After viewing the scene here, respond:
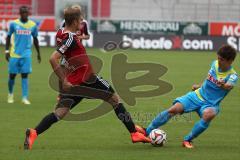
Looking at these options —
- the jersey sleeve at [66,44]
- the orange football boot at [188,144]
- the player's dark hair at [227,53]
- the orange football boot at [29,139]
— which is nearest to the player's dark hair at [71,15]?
the jersey sleeve at [66,44]

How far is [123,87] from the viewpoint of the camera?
17.7 meters

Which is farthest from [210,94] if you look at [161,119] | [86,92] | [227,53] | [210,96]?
[86,92]

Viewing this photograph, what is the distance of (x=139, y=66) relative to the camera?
74.7 ft

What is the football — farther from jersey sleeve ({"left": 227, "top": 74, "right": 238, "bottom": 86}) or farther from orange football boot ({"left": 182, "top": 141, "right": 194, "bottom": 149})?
jersey sleeve ({"left": 227, "top": 74, "right": 238, "bottom": 86})

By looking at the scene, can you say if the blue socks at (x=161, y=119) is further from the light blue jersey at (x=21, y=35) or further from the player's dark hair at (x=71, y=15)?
the light blue jersey at (x=21, y=35)

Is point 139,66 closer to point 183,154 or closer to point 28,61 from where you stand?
point 28,61

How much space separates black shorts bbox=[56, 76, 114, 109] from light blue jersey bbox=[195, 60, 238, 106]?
133cm

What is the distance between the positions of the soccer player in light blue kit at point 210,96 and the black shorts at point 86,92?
904 mm

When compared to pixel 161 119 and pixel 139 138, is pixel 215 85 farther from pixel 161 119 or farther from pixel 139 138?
pixel 139 138

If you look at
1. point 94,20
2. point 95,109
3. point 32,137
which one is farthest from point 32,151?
point 94,20

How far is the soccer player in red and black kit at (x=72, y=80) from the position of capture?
30.1 feet

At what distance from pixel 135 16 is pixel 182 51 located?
24.5 feet

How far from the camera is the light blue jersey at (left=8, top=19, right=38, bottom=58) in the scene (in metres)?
15.1

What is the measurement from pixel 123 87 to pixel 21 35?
11.8 feet
